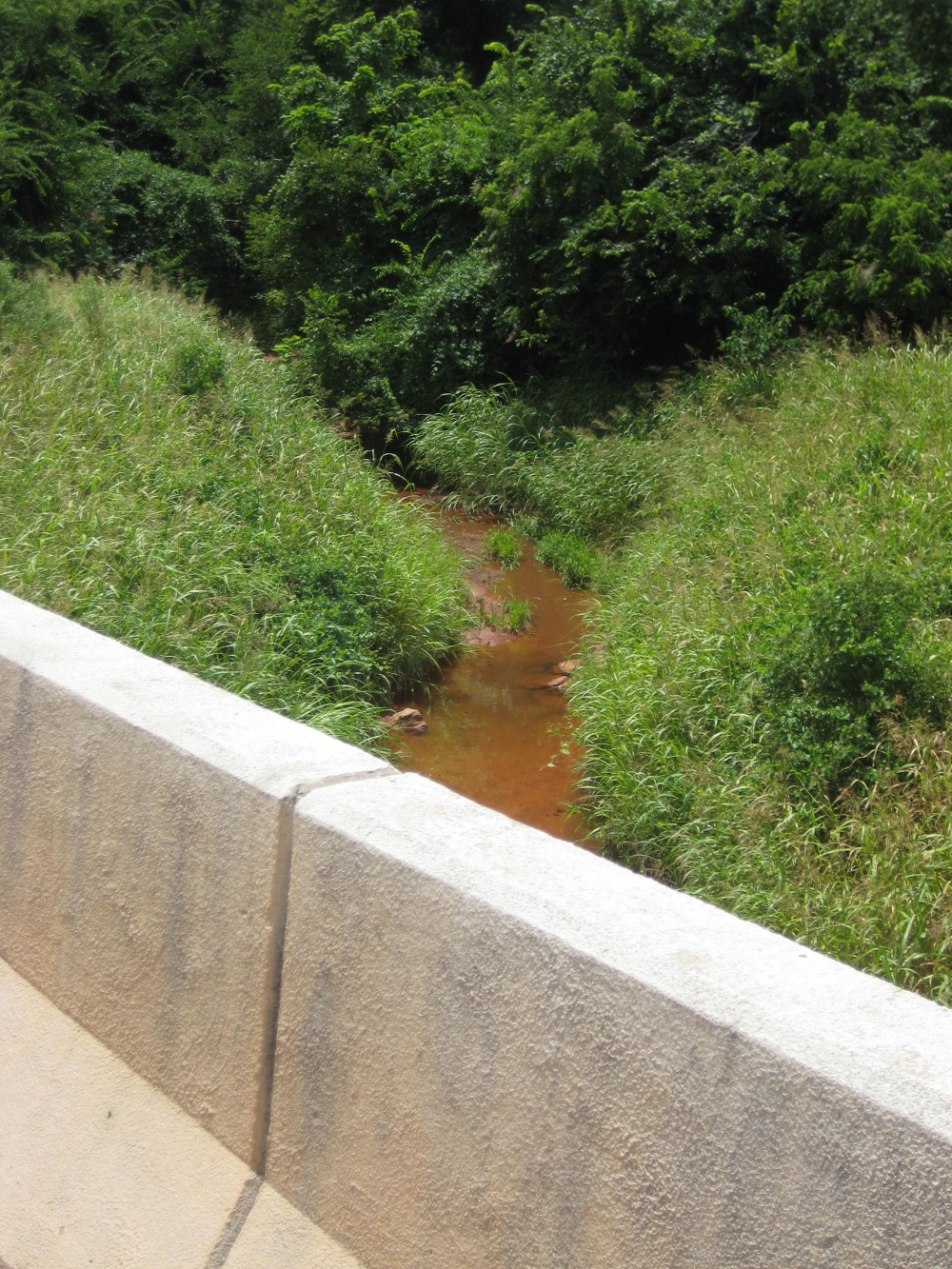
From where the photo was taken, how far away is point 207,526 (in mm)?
7777

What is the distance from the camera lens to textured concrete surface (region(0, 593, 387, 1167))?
7.68ft

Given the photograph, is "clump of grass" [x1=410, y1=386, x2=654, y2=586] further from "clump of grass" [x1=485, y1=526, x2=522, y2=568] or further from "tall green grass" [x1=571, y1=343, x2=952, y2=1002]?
"tall green grass" [x1=571, y1=343, x2=952, y2=1002]

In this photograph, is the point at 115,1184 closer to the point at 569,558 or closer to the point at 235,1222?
the point at 235,1222

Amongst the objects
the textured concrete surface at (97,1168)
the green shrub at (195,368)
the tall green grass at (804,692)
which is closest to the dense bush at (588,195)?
the tall green grass at (804,692)

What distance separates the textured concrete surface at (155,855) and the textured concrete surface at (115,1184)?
0.18ft

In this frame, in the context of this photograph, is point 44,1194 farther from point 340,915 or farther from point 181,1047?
point 340,915

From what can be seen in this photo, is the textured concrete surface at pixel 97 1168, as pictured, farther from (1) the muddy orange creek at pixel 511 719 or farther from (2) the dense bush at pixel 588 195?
(2) the dense bush at pixel 588 195

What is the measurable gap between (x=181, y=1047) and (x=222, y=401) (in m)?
8.50

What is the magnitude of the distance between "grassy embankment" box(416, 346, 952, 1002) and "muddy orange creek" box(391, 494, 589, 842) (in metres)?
0.33

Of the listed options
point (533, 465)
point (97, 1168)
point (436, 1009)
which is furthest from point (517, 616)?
point (436, 1009)

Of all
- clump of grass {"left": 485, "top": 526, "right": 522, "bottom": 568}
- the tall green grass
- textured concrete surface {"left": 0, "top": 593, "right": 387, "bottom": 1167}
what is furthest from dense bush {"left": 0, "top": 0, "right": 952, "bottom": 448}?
textured concrete surface {"left": 0, "top": 593, "right": 387, "bottom": 1167}

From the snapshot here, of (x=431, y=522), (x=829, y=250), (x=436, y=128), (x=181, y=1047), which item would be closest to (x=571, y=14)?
(x=436, y=128)

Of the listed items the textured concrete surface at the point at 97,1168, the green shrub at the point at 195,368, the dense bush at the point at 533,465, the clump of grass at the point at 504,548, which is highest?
the textured concrete surface at the point at 97,1168

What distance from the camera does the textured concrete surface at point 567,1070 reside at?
1.54 meters
